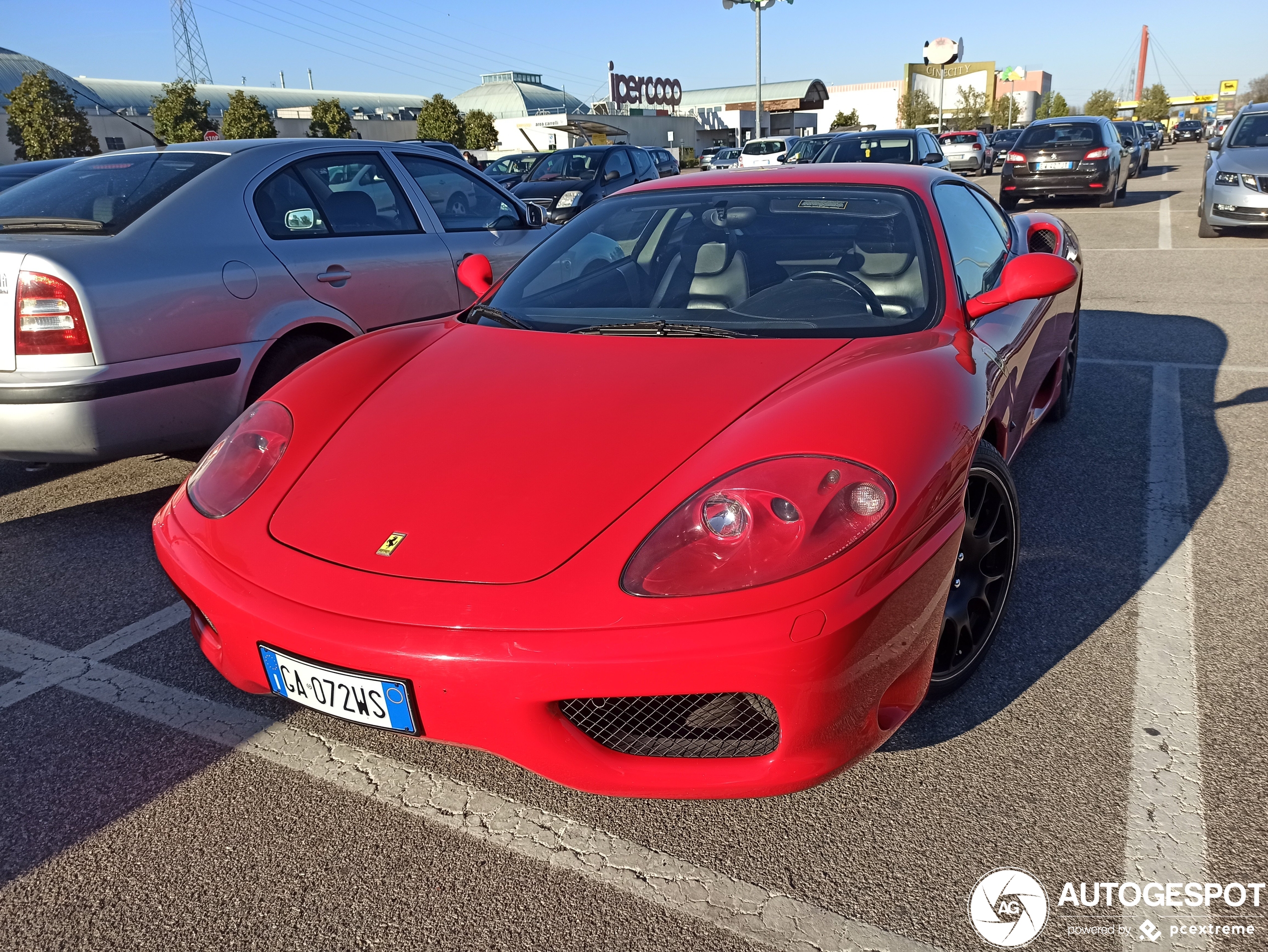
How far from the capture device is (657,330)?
2611 mm

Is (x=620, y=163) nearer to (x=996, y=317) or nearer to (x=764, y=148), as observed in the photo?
(x=996, y=317)

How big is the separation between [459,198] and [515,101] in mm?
67884

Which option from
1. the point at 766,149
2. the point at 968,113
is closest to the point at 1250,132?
the point at 766,149

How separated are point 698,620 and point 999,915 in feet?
2.60

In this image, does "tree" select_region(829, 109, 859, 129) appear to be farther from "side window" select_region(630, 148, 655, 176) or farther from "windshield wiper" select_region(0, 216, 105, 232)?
"windshield wiper" select_region(0, 216, 105, 232)

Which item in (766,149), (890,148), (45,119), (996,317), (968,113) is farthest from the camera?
(968,113)

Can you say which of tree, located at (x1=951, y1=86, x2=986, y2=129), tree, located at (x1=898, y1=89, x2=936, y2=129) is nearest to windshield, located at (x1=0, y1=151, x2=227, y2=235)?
tree, located at (x1=898, y1=89, x2=936, y2=129)

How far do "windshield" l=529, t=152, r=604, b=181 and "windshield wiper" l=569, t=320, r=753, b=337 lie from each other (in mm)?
10838

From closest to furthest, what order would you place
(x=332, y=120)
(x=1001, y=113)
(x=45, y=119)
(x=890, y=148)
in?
(x=890, y=148), (x=45, y=119), (x=332, y=120), (x=1001, y=113)

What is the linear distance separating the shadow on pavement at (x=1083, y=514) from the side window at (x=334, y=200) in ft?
10.5

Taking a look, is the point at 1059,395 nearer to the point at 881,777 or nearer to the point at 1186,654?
the point at 1186,654

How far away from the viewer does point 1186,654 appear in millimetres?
2584

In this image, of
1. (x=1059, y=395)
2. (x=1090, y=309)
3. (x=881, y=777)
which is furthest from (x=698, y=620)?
(x=1090, y=309)

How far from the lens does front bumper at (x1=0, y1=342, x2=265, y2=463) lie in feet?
10.8
